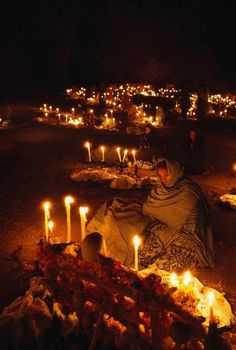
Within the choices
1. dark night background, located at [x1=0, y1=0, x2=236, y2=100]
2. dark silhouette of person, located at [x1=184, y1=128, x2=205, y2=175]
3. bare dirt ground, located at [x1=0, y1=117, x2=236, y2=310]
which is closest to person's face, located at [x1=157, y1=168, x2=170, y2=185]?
bare dirt ground, located at [x1=0, y1=117, x2=236, y2=310]

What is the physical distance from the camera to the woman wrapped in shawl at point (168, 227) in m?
5.51

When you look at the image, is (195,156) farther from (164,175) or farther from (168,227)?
(168,227)

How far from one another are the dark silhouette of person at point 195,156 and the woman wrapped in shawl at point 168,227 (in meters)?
4.88

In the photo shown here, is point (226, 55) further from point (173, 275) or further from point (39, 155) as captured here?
point (173, 275)

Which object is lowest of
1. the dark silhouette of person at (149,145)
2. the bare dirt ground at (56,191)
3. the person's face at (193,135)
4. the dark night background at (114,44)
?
the bare dirt ground at (56,191)

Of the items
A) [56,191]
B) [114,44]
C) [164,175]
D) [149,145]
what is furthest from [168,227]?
[114,44]

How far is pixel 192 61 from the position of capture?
28.1m

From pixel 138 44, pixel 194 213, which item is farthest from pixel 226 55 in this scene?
pixel 194 213

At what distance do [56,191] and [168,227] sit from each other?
3.87m

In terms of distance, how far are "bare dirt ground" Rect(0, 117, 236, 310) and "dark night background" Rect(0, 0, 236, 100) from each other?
502 inches

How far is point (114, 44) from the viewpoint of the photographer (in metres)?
33.0

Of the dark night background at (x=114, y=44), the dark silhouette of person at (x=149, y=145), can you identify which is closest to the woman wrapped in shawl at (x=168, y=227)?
the dark silhouette of person at (x=149, y=145)

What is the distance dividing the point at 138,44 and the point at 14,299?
1123 inches

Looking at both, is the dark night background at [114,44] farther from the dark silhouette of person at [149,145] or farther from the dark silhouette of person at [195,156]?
the dark silhouette of person at [195,156]
